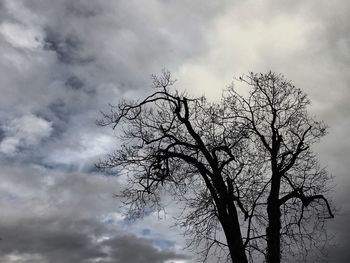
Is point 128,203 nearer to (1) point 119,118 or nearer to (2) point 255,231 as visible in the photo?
(1) point 119,118

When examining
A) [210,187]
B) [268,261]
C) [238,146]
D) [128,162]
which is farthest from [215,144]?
[268,261]

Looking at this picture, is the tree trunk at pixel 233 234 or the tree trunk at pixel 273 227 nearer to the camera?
the tree trunk at pixel 233 234

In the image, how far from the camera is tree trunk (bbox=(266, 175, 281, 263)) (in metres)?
18.3

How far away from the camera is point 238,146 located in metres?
20.1

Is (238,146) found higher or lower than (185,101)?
lower

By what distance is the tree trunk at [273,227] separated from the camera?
60.0 feet

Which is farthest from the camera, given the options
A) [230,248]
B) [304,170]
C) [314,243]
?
[304,170]

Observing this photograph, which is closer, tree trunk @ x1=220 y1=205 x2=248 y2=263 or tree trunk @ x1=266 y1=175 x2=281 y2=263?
tree trunk @ x1=220 y1=205 x2=248 y2=263

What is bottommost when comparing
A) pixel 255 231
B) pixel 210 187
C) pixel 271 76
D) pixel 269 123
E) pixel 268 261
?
pixel 268 261

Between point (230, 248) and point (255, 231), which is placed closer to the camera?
point (230, 248)

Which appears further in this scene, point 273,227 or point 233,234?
point 273,227

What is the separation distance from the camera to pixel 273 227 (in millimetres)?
18516

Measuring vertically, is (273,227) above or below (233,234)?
above

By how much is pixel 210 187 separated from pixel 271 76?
5.89 metres
